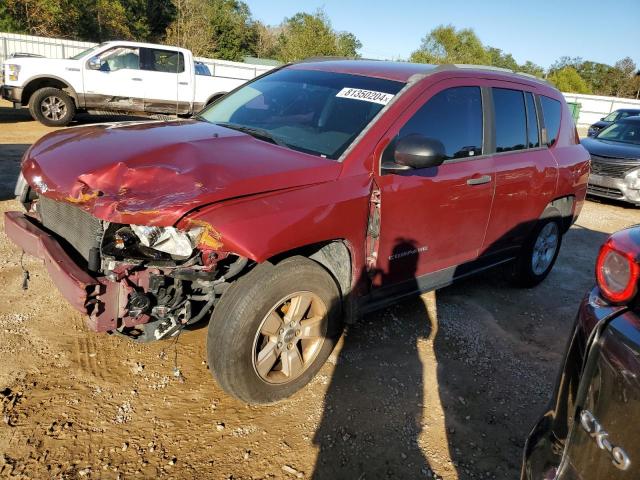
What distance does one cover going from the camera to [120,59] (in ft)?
38.9

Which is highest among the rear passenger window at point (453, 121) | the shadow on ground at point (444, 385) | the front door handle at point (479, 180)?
the rear passenger window at point (453, 121)

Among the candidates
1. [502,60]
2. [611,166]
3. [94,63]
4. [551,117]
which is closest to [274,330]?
[551,117]

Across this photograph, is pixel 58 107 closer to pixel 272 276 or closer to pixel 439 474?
pixel 272 276

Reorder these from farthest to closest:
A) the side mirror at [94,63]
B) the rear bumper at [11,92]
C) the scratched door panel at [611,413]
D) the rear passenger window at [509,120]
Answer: the side mirror at [94,63] < the rear bumper at [11,92] < the rear passenger window at [509,120] < the scratched door panel at [611,413]

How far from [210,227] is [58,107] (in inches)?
436

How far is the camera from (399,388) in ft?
10.8

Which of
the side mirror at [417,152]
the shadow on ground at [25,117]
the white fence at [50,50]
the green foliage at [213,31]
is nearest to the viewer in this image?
the side mirror at [417,152]

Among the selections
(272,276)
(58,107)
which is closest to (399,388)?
(272,276)

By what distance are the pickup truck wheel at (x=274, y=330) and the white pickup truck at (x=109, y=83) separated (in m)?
10.6

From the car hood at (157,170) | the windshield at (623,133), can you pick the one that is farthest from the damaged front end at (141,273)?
the windshield at (623,133)

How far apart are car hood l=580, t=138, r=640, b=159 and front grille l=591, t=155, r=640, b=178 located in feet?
0.36

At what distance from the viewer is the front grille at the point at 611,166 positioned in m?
9.45

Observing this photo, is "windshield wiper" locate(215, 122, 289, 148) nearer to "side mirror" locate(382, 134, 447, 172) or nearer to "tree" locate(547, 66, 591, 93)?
"side mirror" locate(382, 134, 447, 172)

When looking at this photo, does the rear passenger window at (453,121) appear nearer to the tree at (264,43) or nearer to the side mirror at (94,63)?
the side mirror at (94,63)
